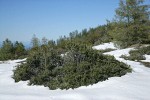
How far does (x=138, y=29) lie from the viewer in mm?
28312

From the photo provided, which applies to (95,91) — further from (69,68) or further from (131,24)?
(131,24)

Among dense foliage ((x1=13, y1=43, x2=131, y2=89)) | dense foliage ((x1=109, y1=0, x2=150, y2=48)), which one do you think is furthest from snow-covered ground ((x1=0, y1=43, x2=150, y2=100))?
dense foliage ((x1=109, y1=0, x2=150, y2=48))

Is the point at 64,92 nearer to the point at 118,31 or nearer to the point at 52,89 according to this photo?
the point at 52,89

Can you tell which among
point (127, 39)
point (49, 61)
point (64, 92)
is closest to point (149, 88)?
point (64, 92)

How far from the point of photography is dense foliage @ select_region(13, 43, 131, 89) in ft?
29.2

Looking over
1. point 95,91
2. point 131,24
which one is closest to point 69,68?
point 95,91

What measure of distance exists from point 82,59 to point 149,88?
10.1 feet

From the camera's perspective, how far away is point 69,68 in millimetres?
Answer: 9500

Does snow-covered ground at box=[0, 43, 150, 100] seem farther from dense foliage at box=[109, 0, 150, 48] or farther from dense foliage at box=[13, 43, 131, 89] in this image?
dense foliage at box=[109, 0, 150, 48]

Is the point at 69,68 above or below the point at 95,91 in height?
above

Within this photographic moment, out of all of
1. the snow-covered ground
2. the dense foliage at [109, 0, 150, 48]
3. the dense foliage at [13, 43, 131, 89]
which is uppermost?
the dense foliage at [109, 0, 150, 48]

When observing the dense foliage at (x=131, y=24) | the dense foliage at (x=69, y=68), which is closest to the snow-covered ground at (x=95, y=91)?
the dense foliage at (x=69, y=68)

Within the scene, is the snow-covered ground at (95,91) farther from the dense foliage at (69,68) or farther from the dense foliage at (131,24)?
the dense foliage at (131,24)

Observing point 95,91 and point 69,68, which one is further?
point 69,68
